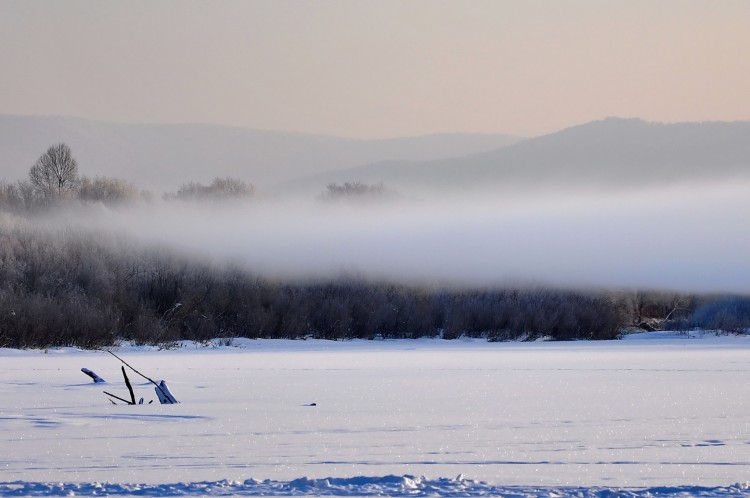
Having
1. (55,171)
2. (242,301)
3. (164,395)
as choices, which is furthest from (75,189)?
(164,395)

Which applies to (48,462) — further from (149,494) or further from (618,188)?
(618,188)

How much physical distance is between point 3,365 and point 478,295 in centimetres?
2953

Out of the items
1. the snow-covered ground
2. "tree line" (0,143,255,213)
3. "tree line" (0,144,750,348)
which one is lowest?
the snow-covered ground

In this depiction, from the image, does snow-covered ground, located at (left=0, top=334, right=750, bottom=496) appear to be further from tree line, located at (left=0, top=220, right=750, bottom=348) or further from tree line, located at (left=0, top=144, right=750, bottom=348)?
tree line, located at (left=0, top=220, right=750, bottom=348)

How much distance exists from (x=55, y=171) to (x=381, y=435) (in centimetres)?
7443

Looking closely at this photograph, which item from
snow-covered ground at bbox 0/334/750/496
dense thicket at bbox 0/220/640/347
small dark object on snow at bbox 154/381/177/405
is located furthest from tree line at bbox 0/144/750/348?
small dark object on snow at bbox 154/381/177/405

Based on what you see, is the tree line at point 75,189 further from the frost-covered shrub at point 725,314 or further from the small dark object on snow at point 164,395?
the small dark object on snow at point 164,395

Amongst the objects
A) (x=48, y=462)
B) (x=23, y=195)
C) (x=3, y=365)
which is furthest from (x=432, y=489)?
(x=23, y=195)

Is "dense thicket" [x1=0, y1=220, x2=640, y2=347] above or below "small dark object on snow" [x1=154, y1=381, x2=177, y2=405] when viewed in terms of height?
above

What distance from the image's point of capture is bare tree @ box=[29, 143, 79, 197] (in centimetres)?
8138

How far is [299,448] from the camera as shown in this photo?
406 inches

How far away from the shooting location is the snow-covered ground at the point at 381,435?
8562 mm

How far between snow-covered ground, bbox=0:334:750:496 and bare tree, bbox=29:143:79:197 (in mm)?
63306

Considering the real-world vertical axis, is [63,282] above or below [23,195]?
below
